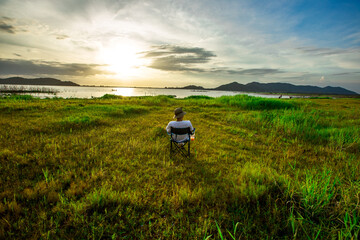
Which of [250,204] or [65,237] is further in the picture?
[250,204]

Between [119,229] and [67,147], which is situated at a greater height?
[67,147]

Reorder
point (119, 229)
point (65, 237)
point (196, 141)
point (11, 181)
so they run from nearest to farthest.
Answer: point (65, 237), point (119, 229), point (11, 181), point (196, 141)

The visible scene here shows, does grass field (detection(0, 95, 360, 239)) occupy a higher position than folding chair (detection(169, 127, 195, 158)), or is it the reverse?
folding chair (detection(169, 127, 195, 158))

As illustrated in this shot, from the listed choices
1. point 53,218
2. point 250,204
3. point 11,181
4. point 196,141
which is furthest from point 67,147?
point 250,204

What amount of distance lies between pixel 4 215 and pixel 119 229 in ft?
6.97

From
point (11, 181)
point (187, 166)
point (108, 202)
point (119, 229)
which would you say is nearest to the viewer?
point (119, 229)

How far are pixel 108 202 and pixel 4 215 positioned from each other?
173 centimetres

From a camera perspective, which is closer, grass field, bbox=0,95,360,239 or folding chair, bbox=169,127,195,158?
grass field, bbox=0,95,360,239

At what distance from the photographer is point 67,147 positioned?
18.5ft

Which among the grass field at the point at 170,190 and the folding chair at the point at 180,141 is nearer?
the grass field at the point at 170,190

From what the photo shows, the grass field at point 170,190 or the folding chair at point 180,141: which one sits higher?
the folding chair at point 180,141

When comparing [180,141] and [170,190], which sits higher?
[180,141]

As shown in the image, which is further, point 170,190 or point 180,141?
point 180,141

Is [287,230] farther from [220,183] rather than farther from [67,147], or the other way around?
Answer: [67,147]
